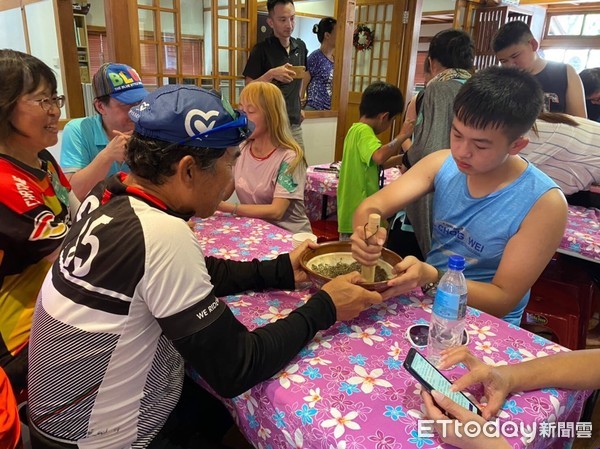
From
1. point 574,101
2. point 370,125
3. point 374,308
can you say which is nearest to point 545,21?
point 574,101

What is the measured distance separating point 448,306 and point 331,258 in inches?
19.2

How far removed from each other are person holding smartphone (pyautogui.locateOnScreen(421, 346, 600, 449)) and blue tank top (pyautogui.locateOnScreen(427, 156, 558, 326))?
0.43 m

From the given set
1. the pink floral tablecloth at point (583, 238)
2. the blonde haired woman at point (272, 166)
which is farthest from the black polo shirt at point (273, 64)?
the pink floral tablecloth at point (583, 238)

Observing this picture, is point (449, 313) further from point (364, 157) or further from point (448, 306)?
point (364, 157)

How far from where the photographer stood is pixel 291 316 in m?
0.95

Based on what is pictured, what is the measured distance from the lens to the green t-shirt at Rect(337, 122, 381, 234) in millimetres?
2555

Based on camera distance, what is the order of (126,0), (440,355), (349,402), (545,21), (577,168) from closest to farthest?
1. (349,402)
2. (440,355)
3. (577,168)
4. (126,0)
5. (545,21)

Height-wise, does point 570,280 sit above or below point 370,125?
below

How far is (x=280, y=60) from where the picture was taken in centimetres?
358

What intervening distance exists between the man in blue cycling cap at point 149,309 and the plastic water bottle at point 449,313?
19 cm

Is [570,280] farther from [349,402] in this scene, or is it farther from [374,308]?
[349,402]

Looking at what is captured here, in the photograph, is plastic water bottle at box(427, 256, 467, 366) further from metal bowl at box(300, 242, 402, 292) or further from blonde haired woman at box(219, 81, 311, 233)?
blonde haired woman at box(219, 81, 311, 233)

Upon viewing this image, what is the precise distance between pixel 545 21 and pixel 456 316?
7.69 metres

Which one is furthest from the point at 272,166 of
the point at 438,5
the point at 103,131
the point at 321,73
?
the point at 438,5
